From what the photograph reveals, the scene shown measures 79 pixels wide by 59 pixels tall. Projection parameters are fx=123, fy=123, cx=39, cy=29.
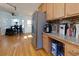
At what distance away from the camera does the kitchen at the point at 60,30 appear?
2443 mm

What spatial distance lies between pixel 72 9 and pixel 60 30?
1.36m

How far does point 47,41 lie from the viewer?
4.26 meters

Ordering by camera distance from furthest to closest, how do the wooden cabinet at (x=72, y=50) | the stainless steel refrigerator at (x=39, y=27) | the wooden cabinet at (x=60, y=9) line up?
the stainless steel refrigerator at (x=39, y=27)
the wooden cabinet at (x=60, y=9)
the wooden cabinet at (x=72, y=50)

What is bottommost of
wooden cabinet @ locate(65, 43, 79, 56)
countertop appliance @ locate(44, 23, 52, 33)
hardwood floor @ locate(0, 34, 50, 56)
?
hardwood floor @ locate(0, 34, 50, 56)

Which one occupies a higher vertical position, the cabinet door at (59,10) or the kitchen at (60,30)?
the cabinet door at (59,10)

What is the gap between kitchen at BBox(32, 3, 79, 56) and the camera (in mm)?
2443

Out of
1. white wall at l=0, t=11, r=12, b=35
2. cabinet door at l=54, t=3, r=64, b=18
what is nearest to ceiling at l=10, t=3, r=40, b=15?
white wall at l=0, t=11, r=12, b=35

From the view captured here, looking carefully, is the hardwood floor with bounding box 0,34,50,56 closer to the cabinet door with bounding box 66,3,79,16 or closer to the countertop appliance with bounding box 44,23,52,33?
the countertop appliance with bounding box 44,23,52,33

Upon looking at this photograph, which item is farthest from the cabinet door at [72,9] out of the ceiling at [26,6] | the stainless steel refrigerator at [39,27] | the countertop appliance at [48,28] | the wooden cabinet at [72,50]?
the ceiling at [26,6]

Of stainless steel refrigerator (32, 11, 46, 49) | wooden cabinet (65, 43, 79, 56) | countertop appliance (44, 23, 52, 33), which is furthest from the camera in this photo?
stainless steel refrigerator (32, 11, 46, 49)

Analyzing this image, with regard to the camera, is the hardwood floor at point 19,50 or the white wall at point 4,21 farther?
the white wall at point 4,21

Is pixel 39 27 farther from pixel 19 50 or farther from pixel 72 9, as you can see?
pixel 72 9

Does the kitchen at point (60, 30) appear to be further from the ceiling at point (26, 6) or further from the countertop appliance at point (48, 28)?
the ceiling at point (26, 6)

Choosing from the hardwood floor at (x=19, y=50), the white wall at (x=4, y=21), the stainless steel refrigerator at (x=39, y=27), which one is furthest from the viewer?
the white wall at (x=4, y=21)
